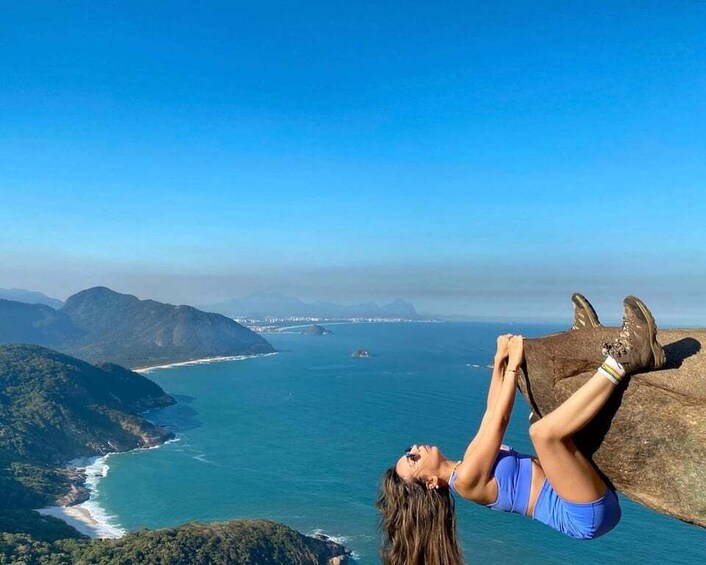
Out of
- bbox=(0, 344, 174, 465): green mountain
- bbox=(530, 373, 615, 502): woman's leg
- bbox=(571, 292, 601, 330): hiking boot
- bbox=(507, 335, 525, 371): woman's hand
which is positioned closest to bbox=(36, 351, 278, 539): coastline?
bbox=(0, 344, 174, 465): green mountain

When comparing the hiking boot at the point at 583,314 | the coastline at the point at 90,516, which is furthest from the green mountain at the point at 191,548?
the hiking boot at the point at 583,314

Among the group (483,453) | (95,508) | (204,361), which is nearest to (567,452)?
(483,453)

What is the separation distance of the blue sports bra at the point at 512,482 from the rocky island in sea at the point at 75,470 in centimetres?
3612

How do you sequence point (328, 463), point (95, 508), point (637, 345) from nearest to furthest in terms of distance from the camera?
1. point (637, 345)
2. point (95, 508)
3. point (328, 463)

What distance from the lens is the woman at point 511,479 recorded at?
292 cm

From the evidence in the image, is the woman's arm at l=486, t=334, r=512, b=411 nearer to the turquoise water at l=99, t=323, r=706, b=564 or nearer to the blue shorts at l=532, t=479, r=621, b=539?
the blue shorts at l=532, t=479, r=621, b=539

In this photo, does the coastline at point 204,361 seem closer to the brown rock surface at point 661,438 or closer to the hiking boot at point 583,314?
the hiking boot at point 583,314

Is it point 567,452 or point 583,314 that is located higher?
point 583,314

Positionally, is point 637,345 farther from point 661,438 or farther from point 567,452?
point 661,438

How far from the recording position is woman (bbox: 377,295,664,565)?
2918 mm

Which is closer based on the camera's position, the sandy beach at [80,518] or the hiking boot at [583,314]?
the hiking boot at [583,314]

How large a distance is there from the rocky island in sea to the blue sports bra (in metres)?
36.1

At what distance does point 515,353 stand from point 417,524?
53.4 inches

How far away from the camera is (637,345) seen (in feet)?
11.5
